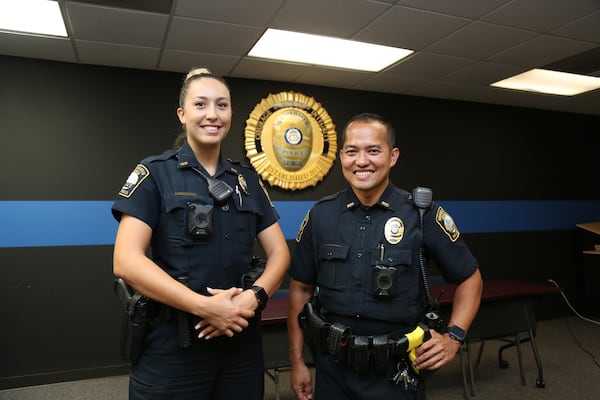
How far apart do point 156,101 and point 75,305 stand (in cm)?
183

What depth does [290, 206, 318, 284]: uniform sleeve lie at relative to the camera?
1614 millimetres

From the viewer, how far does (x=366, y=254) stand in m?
1.47

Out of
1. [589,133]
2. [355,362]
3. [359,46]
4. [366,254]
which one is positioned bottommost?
[355,362]

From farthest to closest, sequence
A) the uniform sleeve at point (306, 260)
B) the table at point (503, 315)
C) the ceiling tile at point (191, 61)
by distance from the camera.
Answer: the ceiling tile at point (191, 61) < the table at point (503, 315) < the uniform sleeve at point (306, 260)

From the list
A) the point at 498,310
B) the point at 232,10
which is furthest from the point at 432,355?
the point at 232,10

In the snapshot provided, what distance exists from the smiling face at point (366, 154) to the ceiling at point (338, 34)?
4.79 ft

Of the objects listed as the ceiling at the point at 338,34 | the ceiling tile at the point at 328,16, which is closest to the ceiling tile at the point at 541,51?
the ceiling at the point at 338,34

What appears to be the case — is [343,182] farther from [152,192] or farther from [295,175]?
[152,192]

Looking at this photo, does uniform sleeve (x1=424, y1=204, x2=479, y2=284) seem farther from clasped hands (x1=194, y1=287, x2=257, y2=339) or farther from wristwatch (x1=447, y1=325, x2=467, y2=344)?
clasped hands (x1=194, y1=287, x2=257, y2=339)

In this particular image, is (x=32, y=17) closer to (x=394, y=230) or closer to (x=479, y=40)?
(x=394, y=230)

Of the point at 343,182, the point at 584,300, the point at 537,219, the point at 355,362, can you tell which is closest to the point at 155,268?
the point at 355,362

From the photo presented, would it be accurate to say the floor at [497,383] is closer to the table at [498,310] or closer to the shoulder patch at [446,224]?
the table at [498,310]

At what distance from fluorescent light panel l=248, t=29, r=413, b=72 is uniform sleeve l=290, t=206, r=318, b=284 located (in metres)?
1.93

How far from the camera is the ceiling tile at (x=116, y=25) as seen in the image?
104 inches
